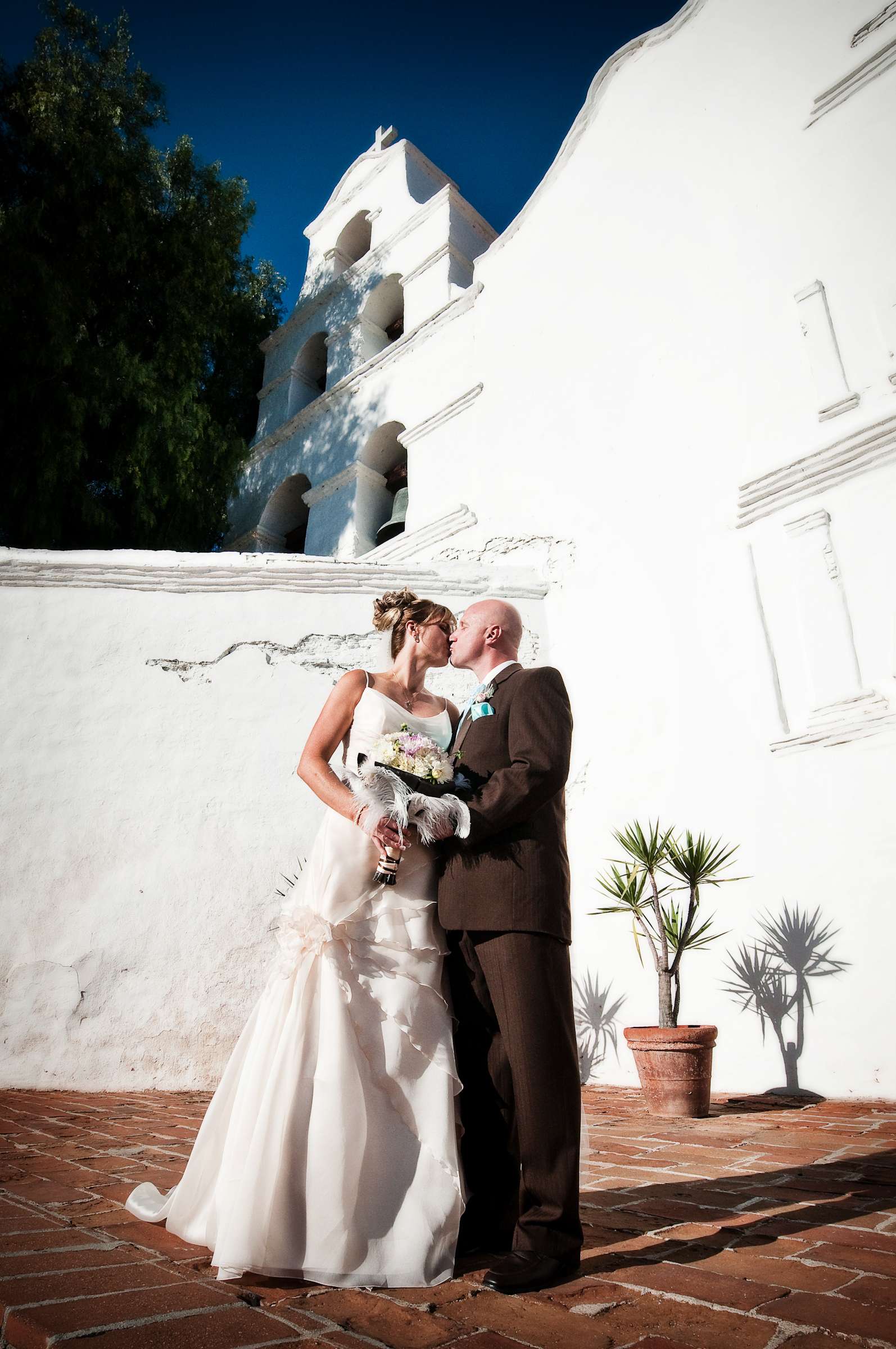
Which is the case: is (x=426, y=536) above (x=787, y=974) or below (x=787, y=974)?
above

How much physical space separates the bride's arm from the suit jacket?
1.34 feet

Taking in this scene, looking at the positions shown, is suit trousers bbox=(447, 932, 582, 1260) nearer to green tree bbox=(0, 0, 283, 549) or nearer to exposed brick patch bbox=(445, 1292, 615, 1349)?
exposed brick patch bbox=(445, 1292, 615, 1349)

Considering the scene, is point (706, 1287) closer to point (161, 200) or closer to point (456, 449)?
point (456, 449)

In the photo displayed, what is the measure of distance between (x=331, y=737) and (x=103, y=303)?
43.9 ft

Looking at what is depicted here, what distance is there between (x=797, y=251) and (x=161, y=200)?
11.3 meters

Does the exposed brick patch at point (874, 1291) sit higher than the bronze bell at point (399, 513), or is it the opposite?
the bronze bell at point (399, 513)

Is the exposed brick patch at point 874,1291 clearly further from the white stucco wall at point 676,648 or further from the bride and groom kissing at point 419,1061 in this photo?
the white stucco wall at point 676,648

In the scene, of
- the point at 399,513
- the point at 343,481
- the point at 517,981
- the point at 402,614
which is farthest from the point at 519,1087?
the point at 343,481

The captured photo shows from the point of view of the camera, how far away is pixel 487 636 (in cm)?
268

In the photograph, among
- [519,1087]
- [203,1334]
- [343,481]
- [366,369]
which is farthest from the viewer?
[343,481]

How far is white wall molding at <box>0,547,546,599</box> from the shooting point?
6.18m

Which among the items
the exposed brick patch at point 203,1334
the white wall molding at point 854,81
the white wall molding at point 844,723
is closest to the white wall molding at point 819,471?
the white wall molding at point 844,723

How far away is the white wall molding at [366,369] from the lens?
11531 mm

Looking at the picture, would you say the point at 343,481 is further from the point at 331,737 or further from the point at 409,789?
the point at 409,789
